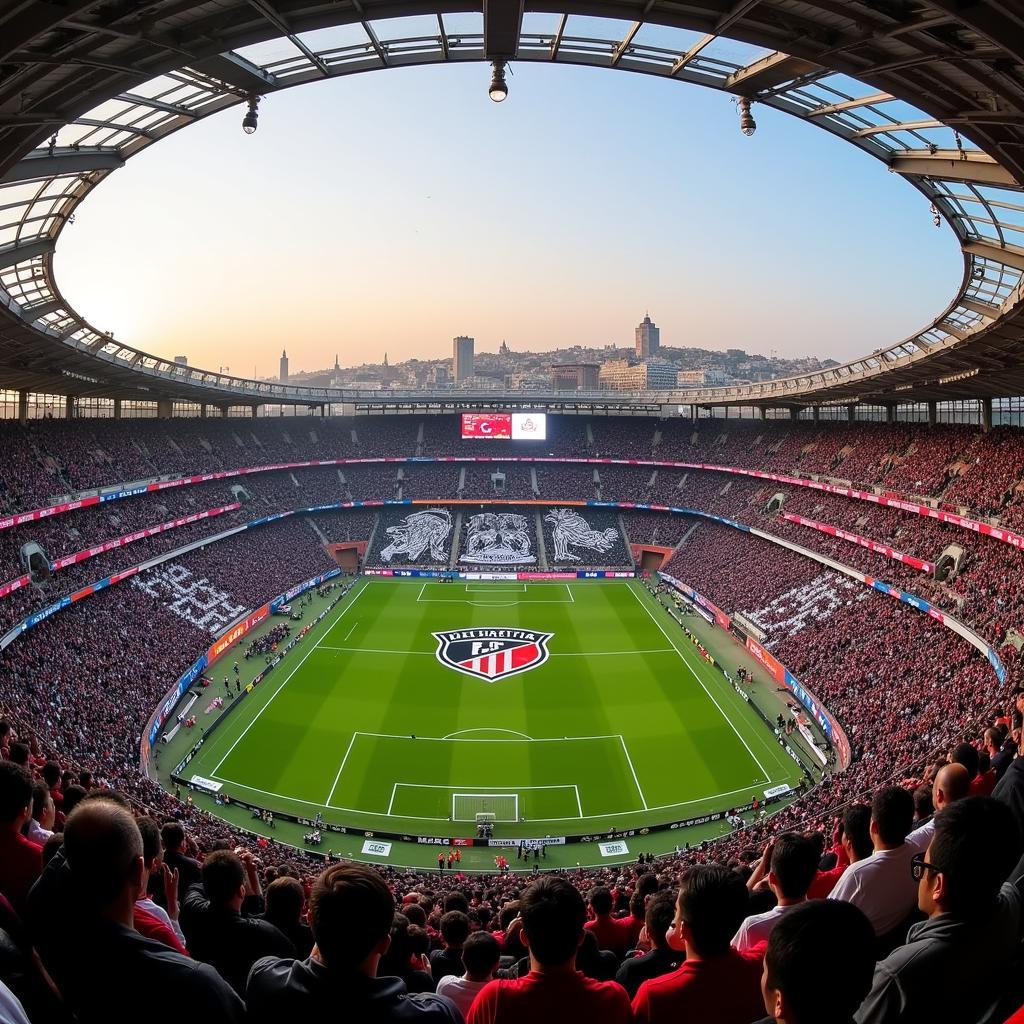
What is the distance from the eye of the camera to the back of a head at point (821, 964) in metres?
2.49

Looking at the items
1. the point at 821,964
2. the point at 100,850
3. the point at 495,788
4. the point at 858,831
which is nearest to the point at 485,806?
the point at 495,788

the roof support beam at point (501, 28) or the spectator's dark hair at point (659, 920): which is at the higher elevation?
the roof support beam at point (501, 28)

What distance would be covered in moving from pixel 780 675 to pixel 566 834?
54.9ft

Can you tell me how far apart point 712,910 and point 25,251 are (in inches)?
975

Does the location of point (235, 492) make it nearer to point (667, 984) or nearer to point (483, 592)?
point (483, 592)

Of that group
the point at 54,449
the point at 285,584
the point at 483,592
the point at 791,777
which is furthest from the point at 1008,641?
the point at 54,449

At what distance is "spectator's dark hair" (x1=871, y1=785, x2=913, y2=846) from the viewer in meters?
5.44

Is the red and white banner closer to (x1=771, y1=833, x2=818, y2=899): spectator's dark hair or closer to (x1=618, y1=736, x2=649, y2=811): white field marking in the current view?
(x1=618, y1=736, x2=649, y2=811): white field marking

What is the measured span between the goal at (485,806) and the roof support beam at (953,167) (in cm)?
2234

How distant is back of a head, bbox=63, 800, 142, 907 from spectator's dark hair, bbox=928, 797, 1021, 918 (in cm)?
387

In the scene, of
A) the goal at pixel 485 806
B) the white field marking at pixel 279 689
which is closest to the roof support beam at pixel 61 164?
the white field marking at pixel 279 689

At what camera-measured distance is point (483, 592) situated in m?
52.8

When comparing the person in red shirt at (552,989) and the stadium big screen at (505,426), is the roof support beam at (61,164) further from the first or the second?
the stadium big screen at (505,426)

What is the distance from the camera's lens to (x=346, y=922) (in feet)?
9.86
